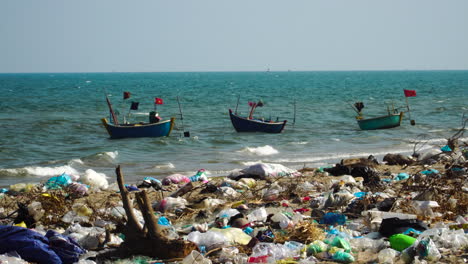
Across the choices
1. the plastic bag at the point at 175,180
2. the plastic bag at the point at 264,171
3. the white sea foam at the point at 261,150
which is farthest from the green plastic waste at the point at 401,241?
the white sea foam at the point at 261,150

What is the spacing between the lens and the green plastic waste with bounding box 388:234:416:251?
5371mm

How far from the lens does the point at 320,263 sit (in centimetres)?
512

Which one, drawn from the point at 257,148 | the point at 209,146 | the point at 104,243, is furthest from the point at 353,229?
the point at 209,146

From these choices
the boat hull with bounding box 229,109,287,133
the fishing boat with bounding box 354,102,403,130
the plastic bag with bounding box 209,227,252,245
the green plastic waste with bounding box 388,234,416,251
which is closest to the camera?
the green plastic waste with bounding box 388,234,416,251

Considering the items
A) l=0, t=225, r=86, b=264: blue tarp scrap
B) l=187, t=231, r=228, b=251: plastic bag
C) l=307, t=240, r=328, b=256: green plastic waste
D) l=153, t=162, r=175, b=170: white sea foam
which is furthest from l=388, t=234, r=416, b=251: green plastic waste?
l=153, t=162, r=175, b=170: white sea foam

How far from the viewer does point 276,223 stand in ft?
21.6

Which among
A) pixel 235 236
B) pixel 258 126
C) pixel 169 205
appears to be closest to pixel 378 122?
pixel 258 126

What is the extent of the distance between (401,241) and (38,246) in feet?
11.6

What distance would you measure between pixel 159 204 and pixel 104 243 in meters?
2.20

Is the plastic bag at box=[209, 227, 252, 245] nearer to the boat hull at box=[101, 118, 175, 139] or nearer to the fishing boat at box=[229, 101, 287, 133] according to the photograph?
the boat hull at box=[101, 118, 175, 139]

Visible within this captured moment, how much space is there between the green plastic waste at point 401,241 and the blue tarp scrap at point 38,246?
10.3ft

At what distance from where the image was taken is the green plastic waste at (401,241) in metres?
5.37

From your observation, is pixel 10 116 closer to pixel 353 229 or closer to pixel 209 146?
pixel 209 146

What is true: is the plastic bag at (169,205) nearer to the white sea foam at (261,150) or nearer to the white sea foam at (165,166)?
the white sea foam at (165,166)
